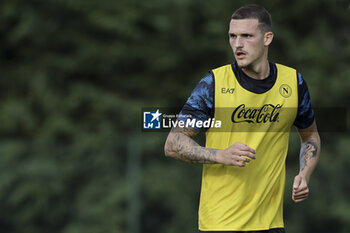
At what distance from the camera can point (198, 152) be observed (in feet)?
12.4

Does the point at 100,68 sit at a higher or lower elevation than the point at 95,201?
higher

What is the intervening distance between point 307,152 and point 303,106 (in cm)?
37

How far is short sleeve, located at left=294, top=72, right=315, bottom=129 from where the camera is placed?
4.10 m

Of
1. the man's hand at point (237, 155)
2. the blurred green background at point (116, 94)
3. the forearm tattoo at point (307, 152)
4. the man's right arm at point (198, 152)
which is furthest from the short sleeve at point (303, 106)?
the blurred green background at point (116, 94)

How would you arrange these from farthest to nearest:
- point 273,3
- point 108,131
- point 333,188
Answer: point 273,3, point 108,131, point 333,188

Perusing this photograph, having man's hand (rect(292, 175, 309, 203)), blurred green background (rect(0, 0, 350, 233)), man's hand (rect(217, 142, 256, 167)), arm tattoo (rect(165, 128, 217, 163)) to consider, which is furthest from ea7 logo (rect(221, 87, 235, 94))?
blurred green background (rect(0, 0, 350, 233))

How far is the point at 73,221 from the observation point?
9570 millimetres

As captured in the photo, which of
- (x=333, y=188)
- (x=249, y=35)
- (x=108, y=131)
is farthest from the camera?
(x=108, y=131)

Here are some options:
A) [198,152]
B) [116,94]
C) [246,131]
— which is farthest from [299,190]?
[116,94]

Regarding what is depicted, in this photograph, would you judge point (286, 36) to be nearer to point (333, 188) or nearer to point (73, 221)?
point (333, 188)

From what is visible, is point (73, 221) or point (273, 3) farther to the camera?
point (273, 3)

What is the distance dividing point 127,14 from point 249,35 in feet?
27.7

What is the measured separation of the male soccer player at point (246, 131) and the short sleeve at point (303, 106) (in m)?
0.02

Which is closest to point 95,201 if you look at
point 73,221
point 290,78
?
point 73,221
